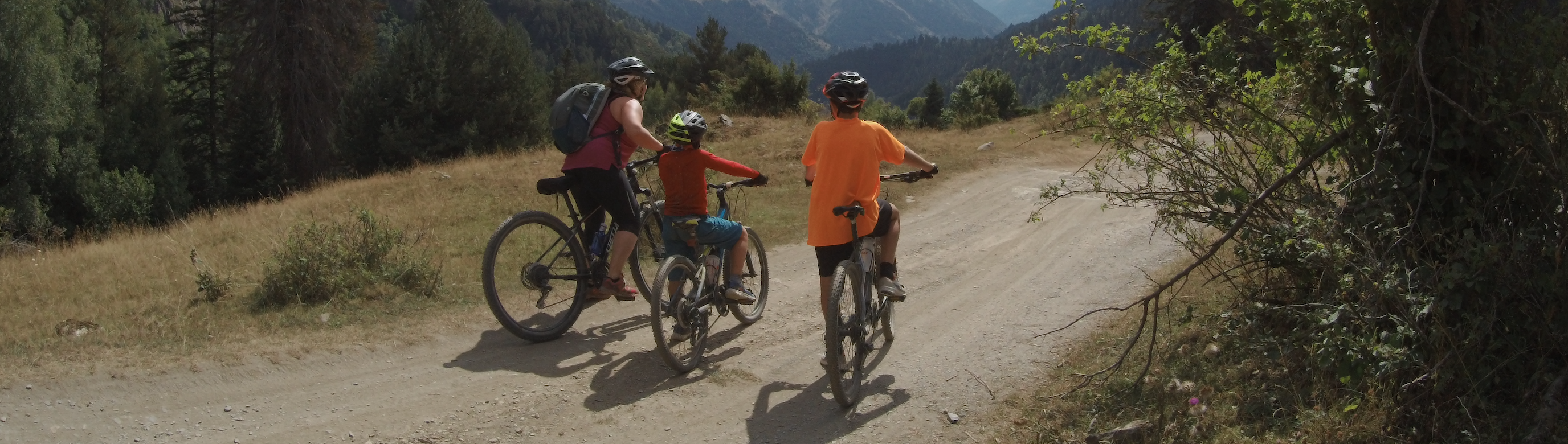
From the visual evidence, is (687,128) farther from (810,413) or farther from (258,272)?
(258,272)

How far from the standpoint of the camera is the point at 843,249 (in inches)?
202

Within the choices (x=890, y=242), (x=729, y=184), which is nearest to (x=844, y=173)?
(x=890, y=242)

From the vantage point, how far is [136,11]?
3519cm

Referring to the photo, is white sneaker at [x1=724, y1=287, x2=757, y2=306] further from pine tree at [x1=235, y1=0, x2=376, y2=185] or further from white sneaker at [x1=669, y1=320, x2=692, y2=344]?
pine tree at [x1=235, y1=0, x2=376, y2=185]

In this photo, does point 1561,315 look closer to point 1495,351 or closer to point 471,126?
point 1495,351

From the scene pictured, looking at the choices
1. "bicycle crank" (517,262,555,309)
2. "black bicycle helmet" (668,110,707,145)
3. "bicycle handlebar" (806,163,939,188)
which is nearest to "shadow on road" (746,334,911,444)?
"bicycle handlebar" (806,163,939,188)

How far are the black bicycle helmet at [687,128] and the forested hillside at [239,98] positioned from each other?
57.4 feet

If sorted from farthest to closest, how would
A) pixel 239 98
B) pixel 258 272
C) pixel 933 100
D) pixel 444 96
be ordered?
pixel 933 100 → pixel 444 96 → pixel 239 98 → pixel 258 272

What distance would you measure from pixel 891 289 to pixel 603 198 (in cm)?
195

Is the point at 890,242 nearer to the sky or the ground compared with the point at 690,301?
nearer to the sky

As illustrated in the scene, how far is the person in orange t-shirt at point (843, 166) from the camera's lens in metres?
5.00

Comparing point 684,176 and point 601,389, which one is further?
point 684,176

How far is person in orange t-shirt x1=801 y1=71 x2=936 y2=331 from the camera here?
5000 millimetres

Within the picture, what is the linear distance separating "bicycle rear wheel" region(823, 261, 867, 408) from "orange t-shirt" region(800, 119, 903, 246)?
213 mm
